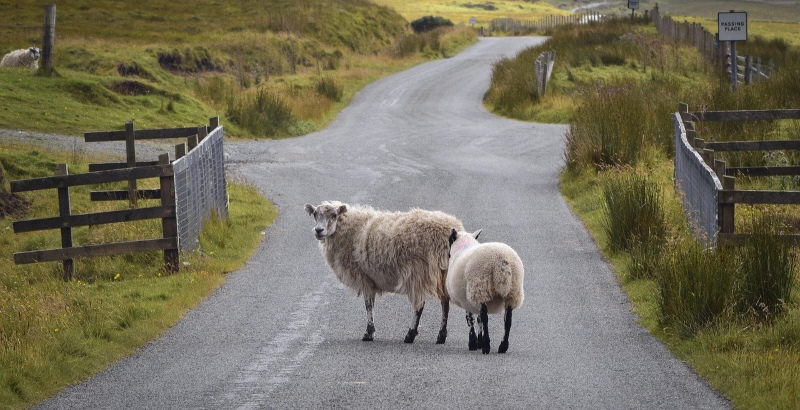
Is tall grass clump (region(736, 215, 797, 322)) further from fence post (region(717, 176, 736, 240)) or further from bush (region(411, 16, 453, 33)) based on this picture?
bush (region(411, 16, 453, 33))

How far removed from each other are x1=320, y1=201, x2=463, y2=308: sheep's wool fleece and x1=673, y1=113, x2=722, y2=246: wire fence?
3.15 meters

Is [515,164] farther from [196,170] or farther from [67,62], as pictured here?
[67,62]

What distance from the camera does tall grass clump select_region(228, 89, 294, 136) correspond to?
100ft

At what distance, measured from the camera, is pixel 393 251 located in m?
10.2

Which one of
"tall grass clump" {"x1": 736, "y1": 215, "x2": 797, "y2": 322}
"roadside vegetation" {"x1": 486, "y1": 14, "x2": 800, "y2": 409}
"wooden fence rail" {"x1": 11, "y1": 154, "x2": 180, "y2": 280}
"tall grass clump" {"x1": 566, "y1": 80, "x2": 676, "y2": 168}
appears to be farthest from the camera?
"tall grass clump" {"x1": 566, "y1": 80, "x2": 676, "y2": 168}

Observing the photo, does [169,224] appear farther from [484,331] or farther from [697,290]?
[697,290]

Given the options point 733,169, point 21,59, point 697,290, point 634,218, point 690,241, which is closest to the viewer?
point 697,290

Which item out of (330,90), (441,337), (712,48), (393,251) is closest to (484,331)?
(441,337)

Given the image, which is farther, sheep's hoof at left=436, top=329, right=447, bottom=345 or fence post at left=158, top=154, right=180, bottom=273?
fence post at left=158, top=154, right=180, bottom=273

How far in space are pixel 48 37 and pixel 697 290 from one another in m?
23.2

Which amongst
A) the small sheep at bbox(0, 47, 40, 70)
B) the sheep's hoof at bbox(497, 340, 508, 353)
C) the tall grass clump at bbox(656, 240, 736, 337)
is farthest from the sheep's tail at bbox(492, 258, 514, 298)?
the small sheep at bbox(0, 47, 40, 70)

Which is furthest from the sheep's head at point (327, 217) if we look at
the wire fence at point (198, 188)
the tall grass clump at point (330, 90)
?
the tall grass clump at point (330, 90)

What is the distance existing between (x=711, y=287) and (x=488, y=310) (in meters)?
2.02

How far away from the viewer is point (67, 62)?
3853 cm
